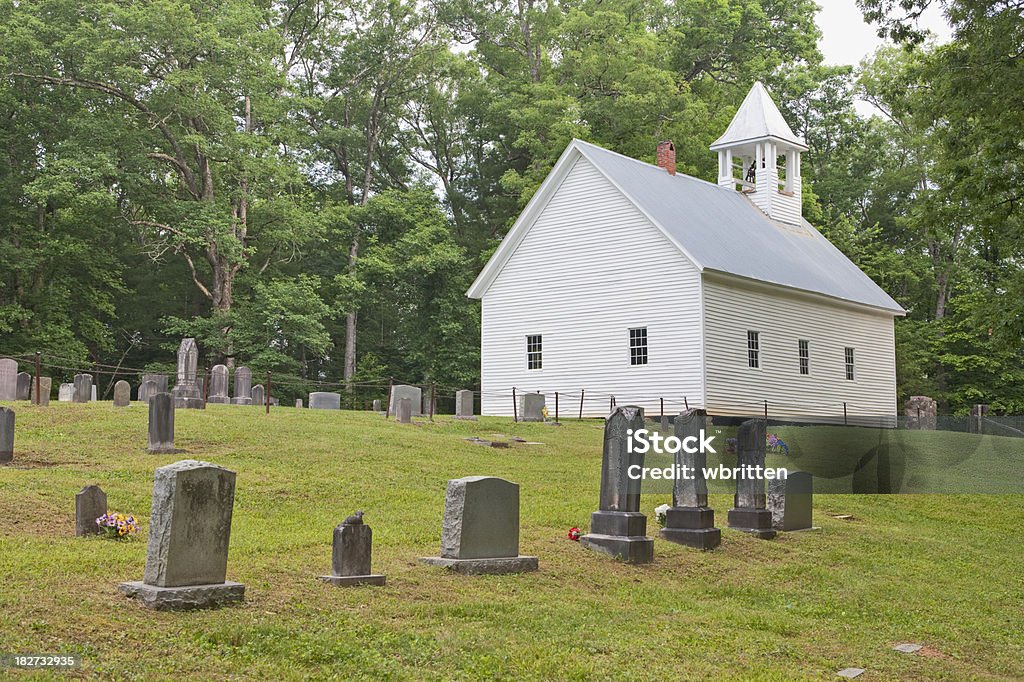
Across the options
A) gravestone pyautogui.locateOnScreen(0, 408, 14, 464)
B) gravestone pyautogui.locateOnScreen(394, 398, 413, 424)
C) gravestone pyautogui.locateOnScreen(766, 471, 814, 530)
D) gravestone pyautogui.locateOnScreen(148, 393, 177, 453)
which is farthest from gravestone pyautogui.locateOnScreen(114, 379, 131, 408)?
gravestone pyautogui.locateOnScreen(766, 471, 814, 530)

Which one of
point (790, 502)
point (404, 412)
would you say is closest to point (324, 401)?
point (404, 412)

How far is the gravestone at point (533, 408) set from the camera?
101ft

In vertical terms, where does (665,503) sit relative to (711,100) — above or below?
below

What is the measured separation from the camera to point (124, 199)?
4441 centimetres

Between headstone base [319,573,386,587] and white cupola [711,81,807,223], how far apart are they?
33.9m

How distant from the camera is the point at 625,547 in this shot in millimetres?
13219

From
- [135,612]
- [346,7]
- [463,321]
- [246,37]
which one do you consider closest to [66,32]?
[246,37]

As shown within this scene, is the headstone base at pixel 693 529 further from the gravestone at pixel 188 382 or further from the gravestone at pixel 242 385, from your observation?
the gravestone at pixel 242 385

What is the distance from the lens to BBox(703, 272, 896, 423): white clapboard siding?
32.7 m

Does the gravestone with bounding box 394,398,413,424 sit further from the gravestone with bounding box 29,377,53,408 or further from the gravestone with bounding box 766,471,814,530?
the gravestone with bounding box 766,471,814,530

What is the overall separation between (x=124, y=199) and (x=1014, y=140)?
3594 centimetres

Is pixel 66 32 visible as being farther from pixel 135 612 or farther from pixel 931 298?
pixel 931 298

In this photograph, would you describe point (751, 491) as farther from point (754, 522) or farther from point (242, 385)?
point (242, 385)

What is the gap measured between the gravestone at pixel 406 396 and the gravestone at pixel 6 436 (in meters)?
11.5
